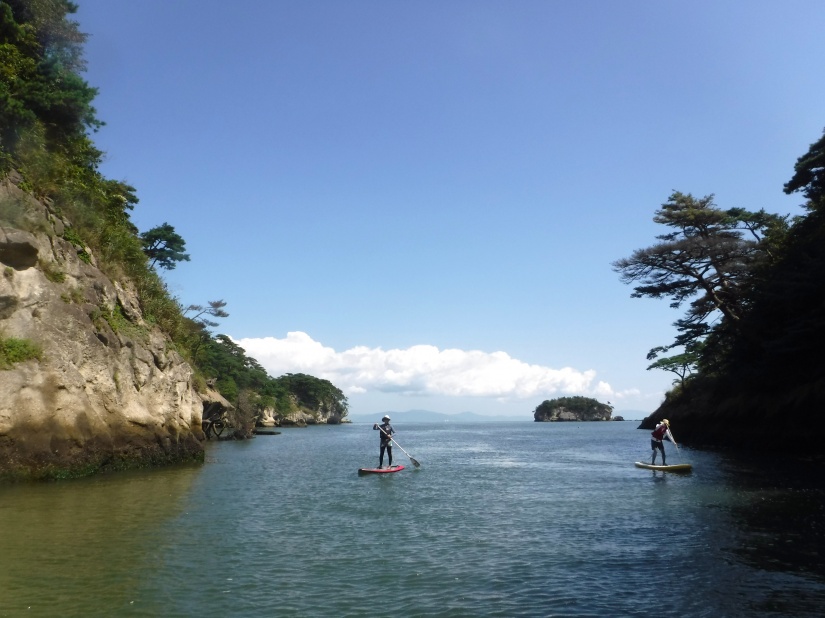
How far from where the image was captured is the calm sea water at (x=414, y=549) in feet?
29.6

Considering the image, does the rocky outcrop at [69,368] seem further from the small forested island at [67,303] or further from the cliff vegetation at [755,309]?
the cliff vegetation at [755,309]

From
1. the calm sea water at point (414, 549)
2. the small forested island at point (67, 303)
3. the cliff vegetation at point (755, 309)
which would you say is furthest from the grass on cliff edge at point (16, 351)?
the cliff vegetation at point (755, 309)

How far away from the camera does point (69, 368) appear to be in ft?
76.1

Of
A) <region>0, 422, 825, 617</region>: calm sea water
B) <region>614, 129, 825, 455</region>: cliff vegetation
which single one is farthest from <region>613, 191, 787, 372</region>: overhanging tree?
<region>0, 422, 825, 617</region>: calm sea water

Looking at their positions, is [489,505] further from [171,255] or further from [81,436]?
[171,255]

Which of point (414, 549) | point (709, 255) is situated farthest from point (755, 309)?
point (414, 549)

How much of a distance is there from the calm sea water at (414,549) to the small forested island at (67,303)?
2.49 m

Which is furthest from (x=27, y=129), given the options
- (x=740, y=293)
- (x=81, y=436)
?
(x=740, y=293)

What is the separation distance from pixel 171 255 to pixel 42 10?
3727 cm

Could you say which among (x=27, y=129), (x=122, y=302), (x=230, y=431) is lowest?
(x=230, y=431)

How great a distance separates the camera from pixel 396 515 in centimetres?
1670

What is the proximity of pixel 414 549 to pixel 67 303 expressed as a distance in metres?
18.8

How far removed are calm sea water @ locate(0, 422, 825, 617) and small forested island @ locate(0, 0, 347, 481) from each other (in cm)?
249

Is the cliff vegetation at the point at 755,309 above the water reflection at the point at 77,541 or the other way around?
above
